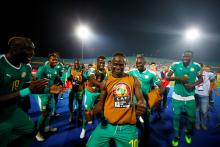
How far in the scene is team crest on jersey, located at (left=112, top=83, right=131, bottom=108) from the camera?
113 inches

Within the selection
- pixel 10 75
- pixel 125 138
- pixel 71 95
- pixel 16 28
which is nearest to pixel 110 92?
pixel 125 138

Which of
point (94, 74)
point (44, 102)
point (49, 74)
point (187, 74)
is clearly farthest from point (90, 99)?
point (187, 74)

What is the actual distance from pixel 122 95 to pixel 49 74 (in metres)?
3.72

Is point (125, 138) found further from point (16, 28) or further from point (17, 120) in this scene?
point (16, 28)

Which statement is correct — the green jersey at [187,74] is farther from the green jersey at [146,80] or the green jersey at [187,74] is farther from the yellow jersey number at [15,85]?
the yellow jersey number at [15,85]

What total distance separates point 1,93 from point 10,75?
0.32 meters

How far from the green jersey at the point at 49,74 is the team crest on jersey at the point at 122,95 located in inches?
137

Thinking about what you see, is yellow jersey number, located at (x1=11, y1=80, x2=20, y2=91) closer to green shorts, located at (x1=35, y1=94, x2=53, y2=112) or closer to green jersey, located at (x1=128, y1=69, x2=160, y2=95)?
green shorts, located at (x1=35, y1=94, x2=53, y2=112)

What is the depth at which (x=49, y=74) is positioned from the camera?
5848mm

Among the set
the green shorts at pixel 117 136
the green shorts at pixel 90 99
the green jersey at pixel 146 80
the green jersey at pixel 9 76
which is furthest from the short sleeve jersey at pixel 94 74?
the green shorts at pixel 117 136

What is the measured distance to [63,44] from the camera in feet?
101

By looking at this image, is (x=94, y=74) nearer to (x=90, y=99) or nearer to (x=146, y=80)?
(x=90, y=99)

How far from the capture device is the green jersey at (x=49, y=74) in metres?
5.57

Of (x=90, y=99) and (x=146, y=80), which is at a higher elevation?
(x=146, y=80)
